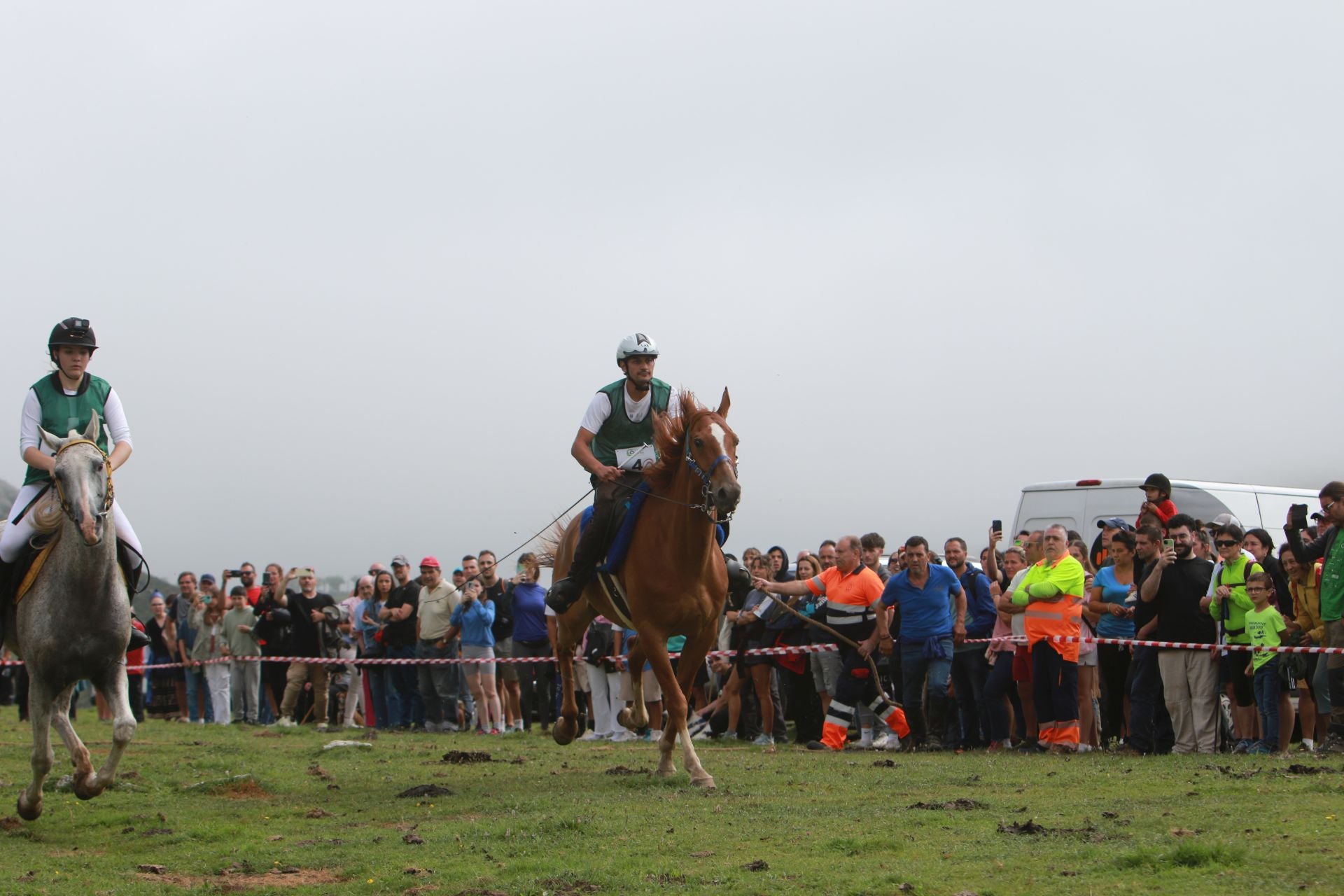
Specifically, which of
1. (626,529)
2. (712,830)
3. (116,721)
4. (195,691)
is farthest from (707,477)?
(195,691)

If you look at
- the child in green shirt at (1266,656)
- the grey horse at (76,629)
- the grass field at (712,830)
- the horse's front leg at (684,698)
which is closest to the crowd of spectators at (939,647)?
the child in green shirt at (1266,656)

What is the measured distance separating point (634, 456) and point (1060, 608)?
4.89 m

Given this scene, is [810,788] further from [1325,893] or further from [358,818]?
[1325,893]

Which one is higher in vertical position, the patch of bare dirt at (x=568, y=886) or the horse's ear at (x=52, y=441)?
the horse's ear at (x=52, y=441)

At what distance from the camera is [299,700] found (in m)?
24.7

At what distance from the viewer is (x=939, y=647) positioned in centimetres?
1534

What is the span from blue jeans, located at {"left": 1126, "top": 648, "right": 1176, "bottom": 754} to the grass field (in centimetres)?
63

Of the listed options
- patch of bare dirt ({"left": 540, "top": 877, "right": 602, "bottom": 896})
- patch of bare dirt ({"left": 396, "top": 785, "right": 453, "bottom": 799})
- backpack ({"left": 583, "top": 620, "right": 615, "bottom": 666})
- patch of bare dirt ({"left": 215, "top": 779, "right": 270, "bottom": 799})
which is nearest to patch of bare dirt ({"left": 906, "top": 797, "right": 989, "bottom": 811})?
patch of bare dirt ({"left": 540, "top": 877, "right": 602, "bottom": 896})

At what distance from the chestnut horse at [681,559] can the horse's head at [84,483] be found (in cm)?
409

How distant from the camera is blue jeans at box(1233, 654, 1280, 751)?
1302 cm

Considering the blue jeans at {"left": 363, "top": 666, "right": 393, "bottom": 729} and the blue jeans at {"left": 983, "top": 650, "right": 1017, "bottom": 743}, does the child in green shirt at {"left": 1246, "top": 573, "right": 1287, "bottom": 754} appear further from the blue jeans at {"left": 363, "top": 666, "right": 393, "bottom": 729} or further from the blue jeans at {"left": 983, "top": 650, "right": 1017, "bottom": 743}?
the blue jeans at {"left": 363, "top": 666, "right": 393, "bottom": 729}

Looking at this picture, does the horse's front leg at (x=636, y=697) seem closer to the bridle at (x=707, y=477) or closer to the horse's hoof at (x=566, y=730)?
the horse's hoof at (x=566, y=730)

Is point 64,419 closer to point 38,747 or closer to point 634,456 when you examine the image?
point 38,747

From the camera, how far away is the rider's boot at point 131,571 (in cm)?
1054
